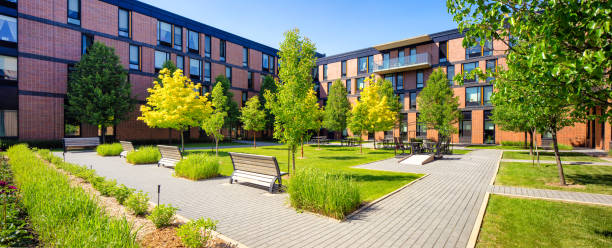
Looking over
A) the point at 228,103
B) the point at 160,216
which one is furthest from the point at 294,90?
the point at 228,103

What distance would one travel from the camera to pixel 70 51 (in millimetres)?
22875

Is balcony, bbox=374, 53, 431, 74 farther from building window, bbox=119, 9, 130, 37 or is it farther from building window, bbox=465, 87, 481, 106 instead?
building window, bbox=119, 9, 130, 37

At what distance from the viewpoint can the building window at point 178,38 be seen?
100 feet

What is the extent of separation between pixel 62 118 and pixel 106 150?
11955mm

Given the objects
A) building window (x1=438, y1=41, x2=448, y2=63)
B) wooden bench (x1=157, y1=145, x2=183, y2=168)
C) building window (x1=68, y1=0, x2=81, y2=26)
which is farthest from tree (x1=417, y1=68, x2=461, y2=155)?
building window (x1=68, y1=0, x2=81, y2=26)

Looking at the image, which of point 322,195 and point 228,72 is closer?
point 322,195

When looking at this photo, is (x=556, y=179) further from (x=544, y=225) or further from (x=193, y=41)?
(x=193, y=41)

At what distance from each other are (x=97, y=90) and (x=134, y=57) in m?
7.25

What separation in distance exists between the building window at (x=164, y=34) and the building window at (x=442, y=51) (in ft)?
110

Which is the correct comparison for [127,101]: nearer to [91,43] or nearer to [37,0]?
[91,43]

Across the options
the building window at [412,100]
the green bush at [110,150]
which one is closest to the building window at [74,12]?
the green bush at [110,150]

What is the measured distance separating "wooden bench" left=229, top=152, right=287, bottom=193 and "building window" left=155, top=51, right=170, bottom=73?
84.2ft

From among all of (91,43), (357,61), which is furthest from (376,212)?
(357,61)

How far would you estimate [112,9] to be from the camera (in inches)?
991
